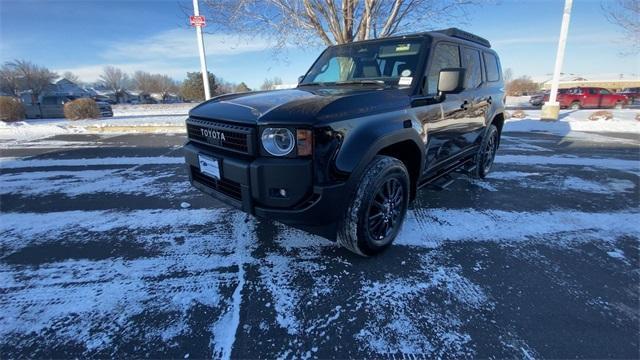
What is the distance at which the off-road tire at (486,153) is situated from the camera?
4.78 meters

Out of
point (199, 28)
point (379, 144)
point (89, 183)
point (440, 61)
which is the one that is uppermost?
point (199, 28)

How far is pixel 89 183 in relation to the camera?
5.05m

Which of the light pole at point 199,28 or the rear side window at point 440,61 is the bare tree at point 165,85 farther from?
the rear side window at point 440,61

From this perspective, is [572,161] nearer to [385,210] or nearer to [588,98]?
[385,210]

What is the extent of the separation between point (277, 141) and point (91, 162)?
6262 millimetres

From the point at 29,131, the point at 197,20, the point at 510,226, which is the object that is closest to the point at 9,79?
the point at 29,131

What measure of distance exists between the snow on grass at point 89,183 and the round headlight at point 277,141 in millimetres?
2872

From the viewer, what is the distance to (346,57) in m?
3.71

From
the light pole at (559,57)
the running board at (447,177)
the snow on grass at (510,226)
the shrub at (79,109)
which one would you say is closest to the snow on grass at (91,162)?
the running board at (447,177)

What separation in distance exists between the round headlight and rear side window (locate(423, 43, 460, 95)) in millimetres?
1601

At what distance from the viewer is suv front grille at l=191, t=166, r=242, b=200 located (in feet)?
8.11

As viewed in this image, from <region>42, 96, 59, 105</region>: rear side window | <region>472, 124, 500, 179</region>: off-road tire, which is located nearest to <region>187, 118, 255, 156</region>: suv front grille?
<region>472, 124, 500, 179</region>: off-road tire

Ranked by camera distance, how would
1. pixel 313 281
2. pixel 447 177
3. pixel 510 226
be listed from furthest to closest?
1. pixel 447 177
2. pixel 510 226
3. pixel 313 281

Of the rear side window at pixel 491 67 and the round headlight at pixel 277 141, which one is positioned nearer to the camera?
the round headlight at pixel 277 141
